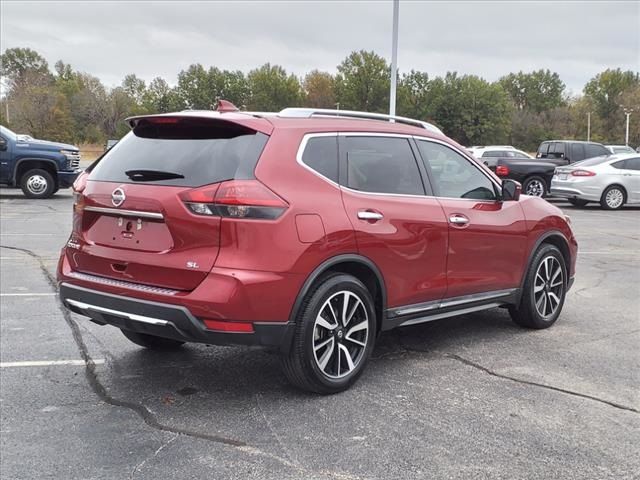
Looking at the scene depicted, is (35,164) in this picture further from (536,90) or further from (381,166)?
(536,90)

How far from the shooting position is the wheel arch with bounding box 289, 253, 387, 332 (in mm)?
3799

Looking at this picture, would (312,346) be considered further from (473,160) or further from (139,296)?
(473,160)

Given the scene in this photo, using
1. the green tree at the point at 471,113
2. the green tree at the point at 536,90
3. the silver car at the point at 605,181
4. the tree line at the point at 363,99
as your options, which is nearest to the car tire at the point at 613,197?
the silver car at the point at 605,181

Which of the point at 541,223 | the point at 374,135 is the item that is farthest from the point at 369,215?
the point at 541,223

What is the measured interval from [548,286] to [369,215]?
8.04 ft

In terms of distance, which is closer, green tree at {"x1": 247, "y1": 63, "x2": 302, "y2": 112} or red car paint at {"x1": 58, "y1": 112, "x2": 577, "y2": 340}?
red car paint at {"x1": 58, "y1": 112, "x2": 577, "y2": 340}

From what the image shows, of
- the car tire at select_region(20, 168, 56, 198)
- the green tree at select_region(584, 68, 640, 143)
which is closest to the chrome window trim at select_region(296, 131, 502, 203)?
the car tire at select_region(20, 168, 56, 198)

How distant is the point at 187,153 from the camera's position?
3910 millimetres

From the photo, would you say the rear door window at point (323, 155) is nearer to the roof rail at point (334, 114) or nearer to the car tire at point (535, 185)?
the roof rail at point (334, 114)

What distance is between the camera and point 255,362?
15.6 ft

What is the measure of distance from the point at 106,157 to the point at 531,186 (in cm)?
1856

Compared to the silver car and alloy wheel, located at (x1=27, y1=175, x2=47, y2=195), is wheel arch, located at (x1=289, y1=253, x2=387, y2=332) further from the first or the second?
alloy wheel, located at (x1=27, y1=175, x2=47, y2=195)

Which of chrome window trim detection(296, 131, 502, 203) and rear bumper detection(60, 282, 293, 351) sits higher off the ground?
chrome window trim detection(296, 131, 502, 203)

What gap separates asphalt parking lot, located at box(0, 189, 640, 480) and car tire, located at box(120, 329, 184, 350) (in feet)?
0.26
